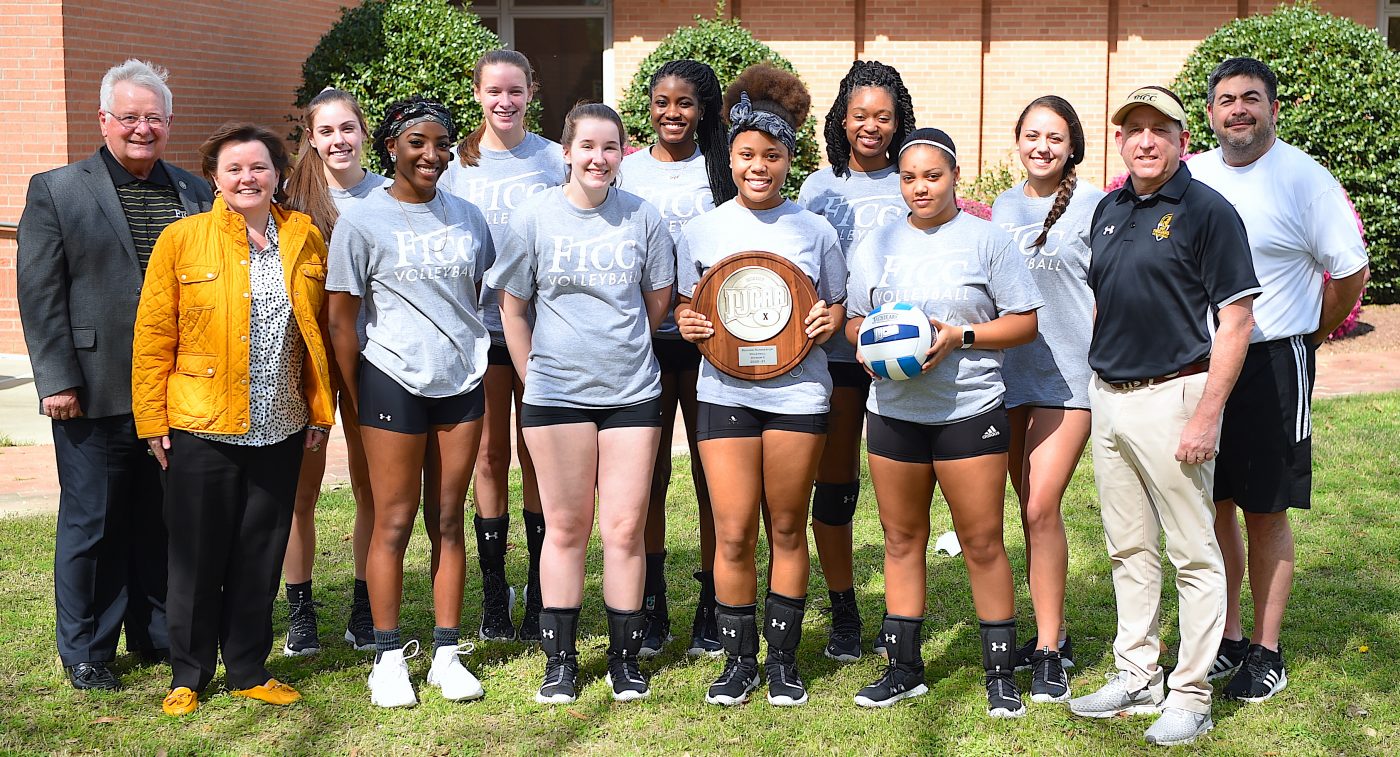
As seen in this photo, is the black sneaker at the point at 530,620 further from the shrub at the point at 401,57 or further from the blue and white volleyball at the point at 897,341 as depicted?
the shrub at the point at 401,57

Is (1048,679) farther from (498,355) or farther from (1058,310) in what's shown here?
(498,355)

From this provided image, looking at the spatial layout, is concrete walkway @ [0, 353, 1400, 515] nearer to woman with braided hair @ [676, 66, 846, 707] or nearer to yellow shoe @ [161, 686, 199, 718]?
yellow shoe @ [161, 686, 199, 718]

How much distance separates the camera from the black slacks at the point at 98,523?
16.8 feet

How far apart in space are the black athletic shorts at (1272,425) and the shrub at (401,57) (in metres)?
10.2

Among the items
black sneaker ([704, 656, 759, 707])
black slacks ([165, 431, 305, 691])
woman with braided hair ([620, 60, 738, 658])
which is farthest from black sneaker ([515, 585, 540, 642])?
black slacks ([165, 431, 305, 691])

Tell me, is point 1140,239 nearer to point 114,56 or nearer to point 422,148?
point 422,148

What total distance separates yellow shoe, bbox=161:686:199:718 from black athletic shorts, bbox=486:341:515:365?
5.56 ft

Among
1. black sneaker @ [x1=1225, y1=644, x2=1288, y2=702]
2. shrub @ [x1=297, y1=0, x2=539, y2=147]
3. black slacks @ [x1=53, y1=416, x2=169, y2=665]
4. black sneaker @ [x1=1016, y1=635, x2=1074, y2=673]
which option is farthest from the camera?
shrub @ [x1=297, y1=0, x2=539, y2=147]

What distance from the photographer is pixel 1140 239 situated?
14.8 ft

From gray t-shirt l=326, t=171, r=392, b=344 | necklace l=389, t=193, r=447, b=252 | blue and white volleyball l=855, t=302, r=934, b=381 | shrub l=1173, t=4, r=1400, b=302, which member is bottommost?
blue and white volleyball l=855, t=302, r=934, b=381

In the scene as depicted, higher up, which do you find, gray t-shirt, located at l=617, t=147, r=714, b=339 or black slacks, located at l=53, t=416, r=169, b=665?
gray t-shirt, located at l=617, t=147, r=714, b=339

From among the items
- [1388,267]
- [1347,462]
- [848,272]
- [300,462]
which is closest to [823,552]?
[848,272]

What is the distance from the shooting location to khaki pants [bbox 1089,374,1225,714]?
454 cm

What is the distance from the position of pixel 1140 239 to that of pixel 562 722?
2.66 meters
